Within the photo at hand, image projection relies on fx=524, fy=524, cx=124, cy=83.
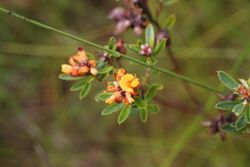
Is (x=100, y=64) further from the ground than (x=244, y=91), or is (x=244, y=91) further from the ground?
(x=100, y=64)

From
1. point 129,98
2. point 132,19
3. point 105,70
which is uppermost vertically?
point 132,19

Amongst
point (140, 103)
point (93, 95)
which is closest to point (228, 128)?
point (140, 103)

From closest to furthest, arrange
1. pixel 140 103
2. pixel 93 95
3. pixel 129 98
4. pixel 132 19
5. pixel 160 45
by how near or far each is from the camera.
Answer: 1. pixel 129 98
2. pixel 140 103
3. pixel 160 45
4. pixel 132 19
5. pixel 93 95

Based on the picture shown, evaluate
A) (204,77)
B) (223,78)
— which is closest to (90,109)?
(204,77)

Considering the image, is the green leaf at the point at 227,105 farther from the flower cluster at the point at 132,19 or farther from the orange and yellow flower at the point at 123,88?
the flower cluster at the point at 132,19

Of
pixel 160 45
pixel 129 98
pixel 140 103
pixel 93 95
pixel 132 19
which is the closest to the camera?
pixel 129 98

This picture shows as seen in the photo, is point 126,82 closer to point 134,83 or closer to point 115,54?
point 134,83
